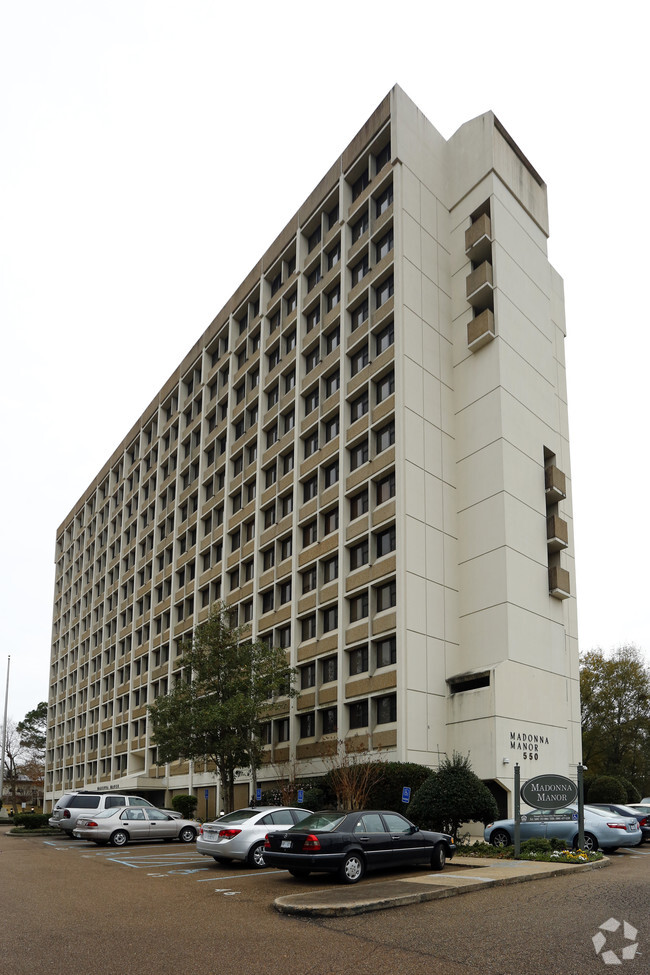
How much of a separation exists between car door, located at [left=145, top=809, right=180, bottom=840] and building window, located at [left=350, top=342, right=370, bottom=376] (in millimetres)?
21462

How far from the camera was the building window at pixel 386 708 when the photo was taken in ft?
116

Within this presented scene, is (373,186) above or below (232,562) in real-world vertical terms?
above

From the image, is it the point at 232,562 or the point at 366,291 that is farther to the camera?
the point at 232,562

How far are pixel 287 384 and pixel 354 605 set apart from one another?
50.5ft

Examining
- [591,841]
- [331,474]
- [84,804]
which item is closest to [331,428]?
[331,474]

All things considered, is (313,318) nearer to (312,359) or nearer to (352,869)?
(312,359)

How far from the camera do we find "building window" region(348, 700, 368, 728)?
37.0 meters

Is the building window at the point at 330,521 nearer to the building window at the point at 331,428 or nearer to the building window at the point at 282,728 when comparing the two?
the building window at the point at 331,428

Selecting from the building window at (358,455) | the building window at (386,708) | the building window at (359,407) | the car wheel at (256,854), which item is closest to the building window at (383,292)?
the building window at (359,407)

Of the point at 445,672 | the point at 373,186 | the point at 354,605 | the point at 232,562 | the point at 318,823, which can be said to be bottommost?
the point at 318,823

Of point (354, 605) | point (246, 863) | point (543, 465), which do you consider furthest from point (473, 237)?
point (246, 863)

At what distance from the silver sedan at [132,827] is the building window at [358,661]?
32.4 ft

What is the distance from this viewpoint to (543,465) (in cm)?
4009

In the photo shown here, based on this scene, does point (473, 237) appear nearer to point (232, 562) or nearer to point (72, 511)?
point (232, 562)
